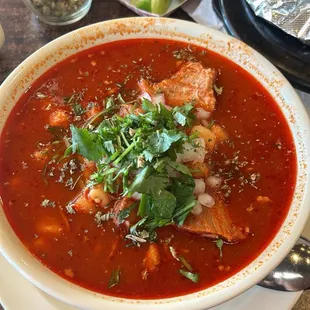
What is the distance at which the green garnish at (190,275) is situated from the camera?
75.8 inches

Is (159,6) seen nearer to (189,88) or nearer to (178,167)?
(189,88)

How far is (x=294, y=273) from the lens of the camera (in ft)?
7.14

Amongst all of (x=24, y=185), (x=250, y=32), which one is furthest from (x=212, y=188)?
(x=250, y=32)

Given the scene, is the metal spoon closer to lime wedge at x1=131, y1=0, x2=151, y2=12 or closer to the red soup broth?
the red soup broth

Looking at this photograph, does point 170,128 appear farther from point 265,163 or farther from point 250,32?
point 250,32

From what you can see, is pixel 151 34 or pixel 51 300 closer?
pixel 51 300

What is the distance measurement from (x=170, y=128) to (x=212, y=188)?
1.01 ft

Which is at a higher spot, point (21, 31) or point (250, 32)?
point (250, 32)

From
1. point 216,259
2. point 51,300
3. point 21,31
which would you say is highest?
point 216,259

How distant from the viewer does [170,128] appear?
1972 mm

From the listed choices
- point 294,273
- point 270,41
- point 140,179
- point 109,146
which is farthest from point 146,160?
point 270,41

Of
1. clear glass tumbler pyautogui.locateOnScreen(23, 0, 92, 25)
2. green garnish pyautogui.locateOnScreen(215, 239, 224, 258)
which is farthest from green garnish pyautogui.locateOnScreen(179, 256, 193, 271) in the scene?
clear glass tumbler pyautogui.locateOnScreen(23, 0, 92, 25)

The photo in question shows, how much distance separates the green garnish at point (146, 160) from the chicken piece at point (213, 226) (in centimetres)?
5

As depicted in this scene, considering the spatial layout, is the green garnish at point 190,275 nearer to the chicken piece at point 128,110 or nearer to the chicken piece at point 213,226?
the chicken piece at point 213,226
